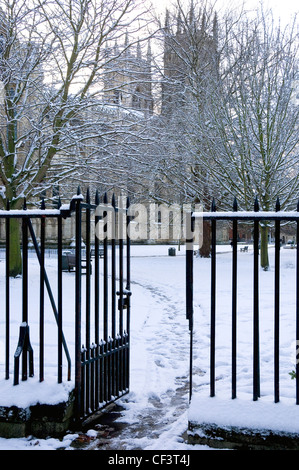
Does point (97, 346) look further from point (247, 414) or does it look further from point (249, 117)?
point (249, 117)

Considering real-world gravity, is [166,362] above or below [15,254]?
below

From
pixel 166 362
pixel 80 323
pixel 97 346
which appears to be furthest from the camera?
pixel 166 362

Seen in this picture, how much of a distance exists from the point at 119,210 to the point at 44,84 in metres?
9.68

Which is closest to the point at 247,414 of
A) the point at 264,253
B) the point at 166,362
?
the point at 166,362

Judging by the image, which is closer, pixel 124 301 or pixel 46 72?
pixel 124 301

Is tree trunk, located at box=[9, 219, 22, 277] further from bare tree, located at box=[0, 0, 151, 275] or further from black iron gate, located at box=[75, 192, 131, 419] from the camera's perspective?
black iron gate, located at box=[75, 192, 131, 419]

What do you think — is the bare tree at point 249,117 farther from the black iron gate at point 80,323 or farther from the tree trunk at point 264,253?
the black iron gate at point 80,323


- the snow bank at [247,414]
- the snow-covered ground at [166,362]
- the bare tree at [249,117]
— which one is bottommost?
the snow-covered ground at [166,362]

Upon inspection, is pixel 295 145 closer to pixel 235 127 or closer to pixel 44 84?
pixel 235 127

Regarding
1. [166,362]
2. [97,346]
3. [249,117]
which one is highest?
[249,117]

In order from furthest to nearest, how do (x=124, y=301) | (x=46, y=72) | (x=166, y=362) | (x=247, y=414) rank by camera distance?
(x=46, y=72)
(x=166, y=362)
(x=124, y=301)
(x=247, y=414)

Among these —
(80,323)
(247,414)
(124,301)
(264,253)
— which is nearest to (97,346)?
(80,323)

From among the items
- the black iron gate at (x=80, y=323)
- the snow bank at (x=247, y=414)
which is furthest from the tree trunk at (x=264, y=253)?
the snow bank at (x=247, y=414)

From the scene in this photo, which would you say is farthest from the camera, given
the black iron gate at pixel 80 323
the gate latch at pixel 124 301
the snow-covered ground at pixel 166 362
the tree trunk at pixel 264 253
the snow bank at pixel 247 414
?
the tree trunk at pixel 264 253
